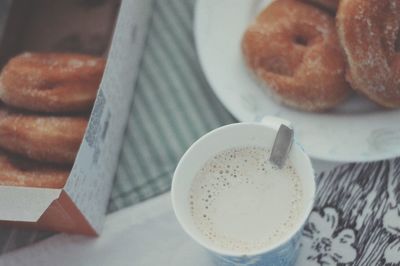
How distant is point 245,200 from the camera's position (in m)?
0.76

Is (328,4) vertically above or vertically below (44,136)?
above

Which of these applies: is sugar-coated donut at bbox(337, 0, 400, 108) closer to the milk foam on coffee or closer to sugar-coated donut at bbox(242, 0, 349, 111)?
sugar-coated donut at bbox(242, 0, 349, 111)

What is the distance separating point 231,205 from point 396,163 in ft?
0.92

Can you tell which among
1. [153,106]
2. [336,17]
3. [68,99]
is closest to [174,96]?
[153,106]

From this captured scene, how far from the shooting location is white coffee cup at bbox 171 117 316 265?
726mm

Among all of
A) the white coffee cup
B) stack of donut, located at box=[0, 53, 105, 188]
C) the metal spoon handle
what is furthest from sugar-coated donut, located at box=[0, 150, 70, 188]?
the metal spoon handle

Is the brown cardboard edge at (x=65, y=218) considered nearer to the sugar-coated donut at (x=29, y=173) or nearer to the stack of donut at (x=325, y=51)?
the sugar-coated donut at (x=29, y=173)

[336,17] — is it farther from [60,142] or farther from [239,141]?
[60,142]

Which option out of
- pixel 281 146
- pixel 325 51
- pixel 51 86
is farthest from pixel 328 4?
pixel 51 86

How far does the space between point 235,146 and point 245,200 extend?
8 centimetres

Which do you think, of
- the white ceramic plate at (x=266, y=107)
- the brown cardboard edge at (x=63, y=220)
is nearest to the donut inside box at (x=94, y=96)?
the brown cardboard edge at (x=63, y=220)

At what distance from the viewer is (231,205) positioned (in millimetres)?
764

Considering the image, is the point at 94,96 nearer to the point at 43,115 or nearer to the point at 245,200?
the point at 43,115

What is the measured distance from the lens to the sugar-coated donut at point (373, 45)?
0.86m
